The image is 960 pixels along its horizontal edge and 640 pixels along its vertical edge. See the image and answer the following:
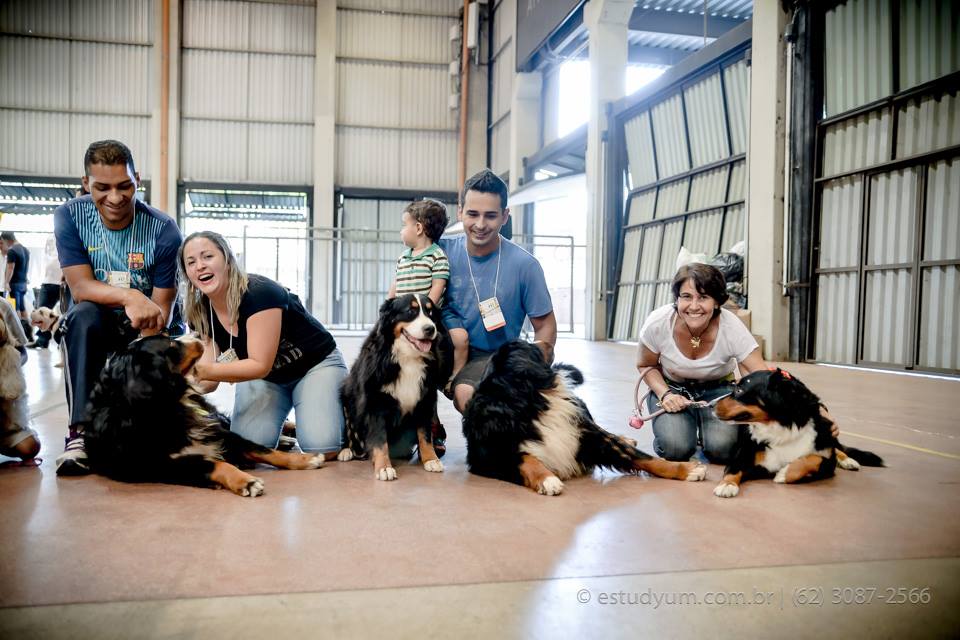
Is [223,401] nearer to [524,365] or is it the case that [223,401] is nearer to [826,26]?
[524,365]

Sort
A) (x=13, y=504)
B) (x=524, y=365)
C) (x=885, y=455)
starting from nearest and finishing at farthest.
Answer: (x=13, y=504), (x=524, y=365), (x=885, y=455)

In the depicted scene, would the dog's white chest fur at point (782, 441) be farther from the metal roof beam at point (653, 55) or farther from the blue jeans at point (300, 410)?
the metal roof beam at point (653, 55)

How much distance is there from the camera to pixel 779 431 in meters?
2.61

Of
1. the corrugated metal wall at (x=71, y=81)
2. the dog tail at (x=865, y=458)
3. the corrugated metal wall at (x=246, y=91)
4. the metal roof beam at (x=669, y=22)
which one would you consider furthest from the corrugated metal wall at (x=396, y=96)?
the dog tail at (x=865, y=458)

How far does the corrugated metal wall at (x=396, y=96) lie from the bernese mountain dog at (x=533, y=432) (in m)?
14.6

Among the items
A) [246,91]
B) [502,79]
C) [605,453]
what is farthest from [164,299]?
[246,91]

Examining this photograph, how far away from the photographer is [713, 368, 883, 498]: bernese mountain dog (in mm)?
2549

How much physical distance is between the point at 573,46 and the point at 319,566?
13.4 meters

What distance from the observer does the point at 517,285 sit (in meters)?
3.24

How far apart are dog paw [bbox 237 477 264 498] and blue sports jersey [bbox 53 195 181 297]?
1.24 meters

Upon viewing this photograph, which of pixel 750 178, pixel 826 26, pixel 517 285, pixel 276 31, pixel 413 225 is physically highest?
pixel 276 31

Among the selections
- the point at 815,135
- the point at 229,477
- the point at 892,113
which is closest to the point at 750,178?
the point at 815,135

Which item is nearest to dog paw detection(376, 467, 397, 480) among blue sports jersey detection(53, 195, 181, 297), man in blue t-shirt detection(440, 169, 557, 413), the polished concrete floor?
the polished concrete floor

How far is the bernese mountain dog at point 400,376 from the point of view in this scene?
2.85 m
